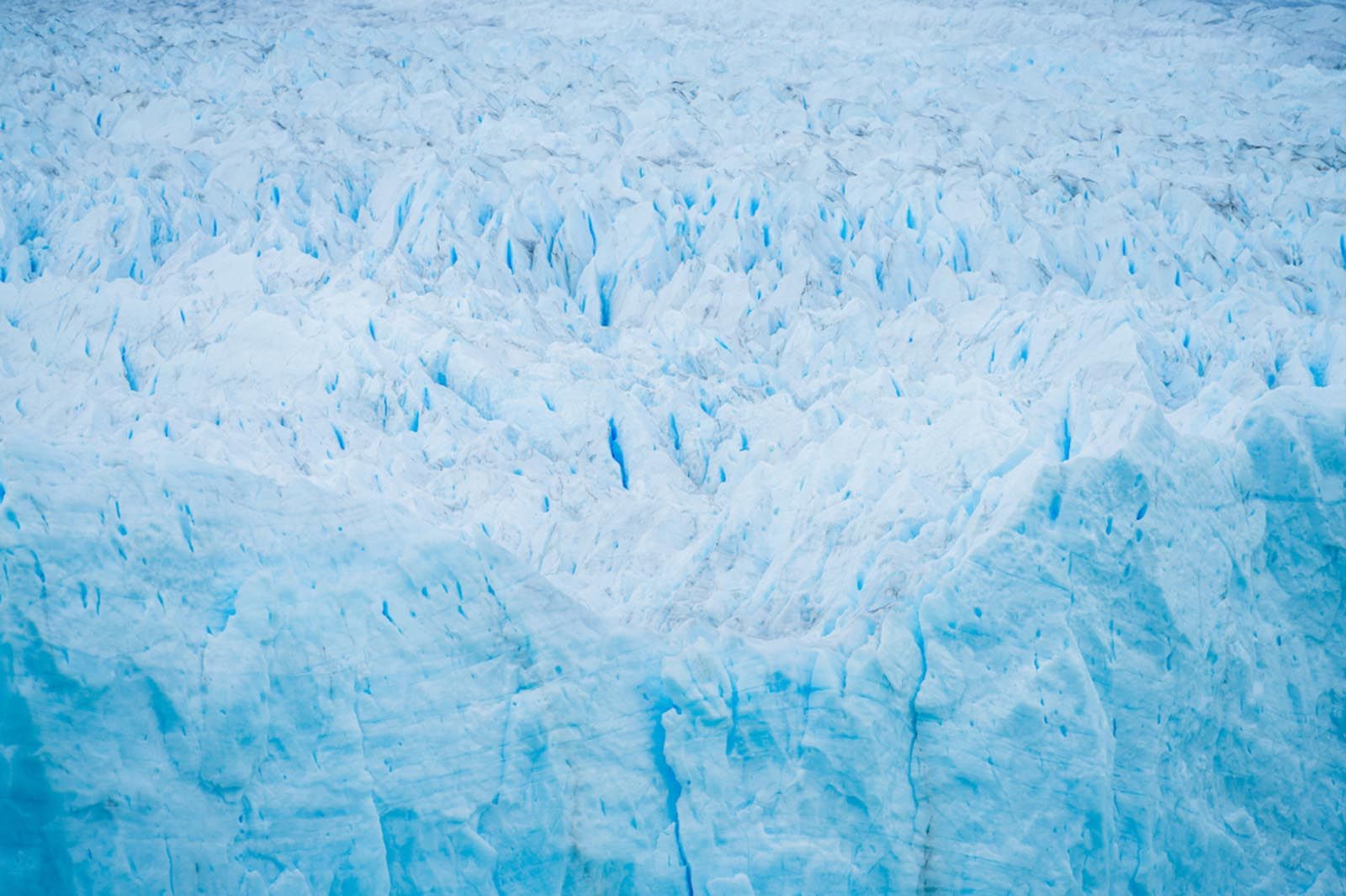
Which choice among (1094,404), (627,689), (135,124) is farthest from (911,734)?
(135,124)

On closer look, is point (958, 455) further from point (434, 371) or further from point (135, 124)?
point (135, 124)

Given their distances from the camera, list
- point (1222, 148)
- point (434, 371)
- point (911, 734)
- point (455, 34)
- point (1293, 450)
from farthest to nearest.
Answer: point (455, 34) → point (1222, 148) → point (434, 371) → point (1293, 450) → point (911, 734)

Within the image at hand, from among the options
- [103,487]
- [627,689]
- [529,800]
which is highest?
[103,487]

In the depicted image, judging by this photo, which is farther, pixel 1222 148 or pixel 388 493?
pixel 1222 148

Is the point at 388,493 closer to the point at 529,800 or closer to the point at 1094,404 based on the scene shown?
the point at 529,800

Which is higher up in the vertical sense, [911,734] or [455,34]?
[455,34]

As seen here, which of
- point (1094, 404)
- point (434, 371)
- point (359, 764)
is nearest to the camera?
point (359, 764)
